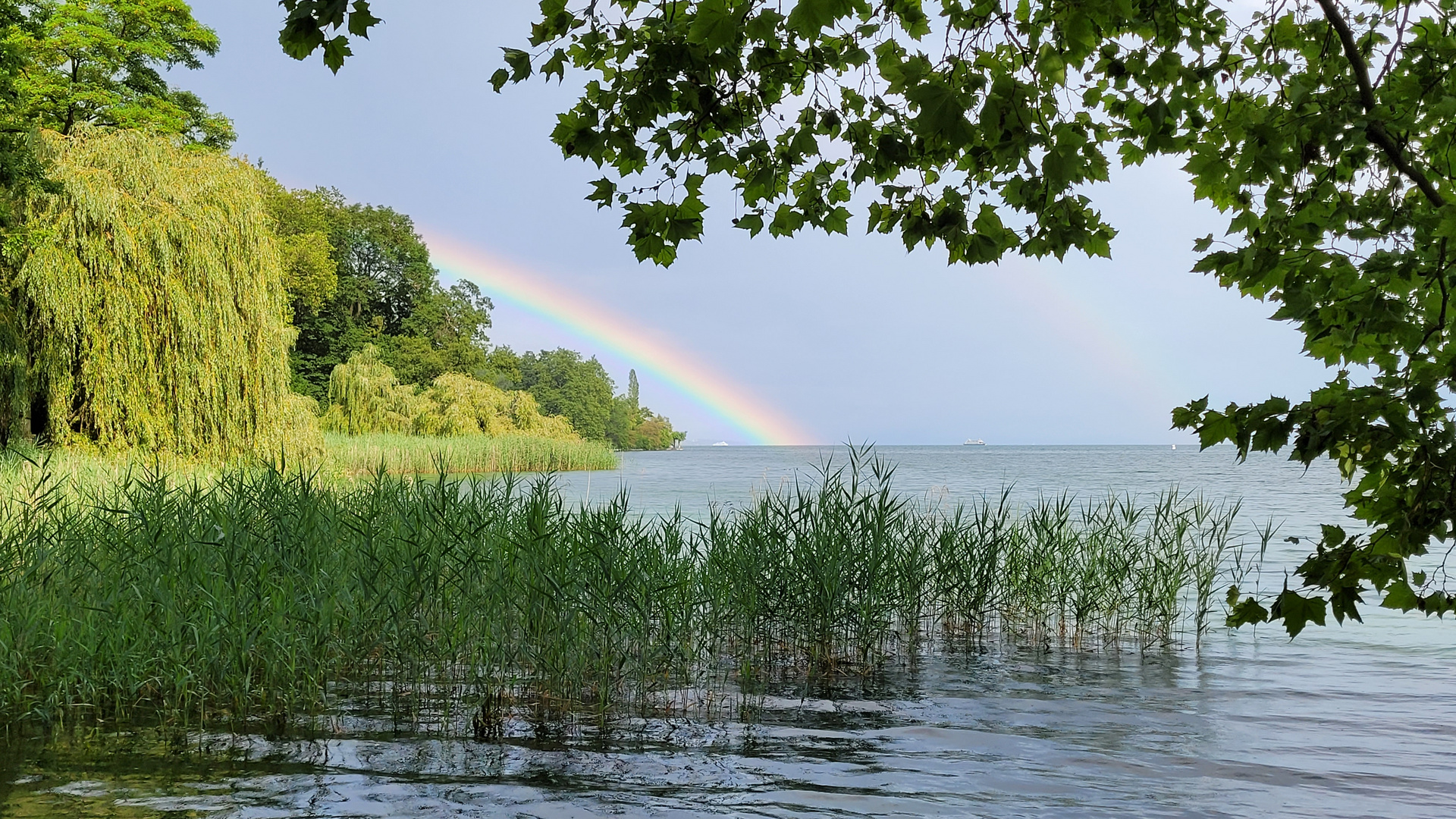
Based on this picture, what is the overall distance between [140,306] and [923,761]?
48.5ft

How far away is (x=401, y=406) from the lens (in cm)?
3300

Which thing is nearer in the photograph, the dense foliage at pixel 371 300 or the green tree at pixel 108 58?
the green tree at pixel 108 58

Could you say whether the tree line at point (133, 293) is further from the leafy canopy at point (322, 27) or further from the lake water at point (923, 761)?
the leafy canopy at point (322, 27)

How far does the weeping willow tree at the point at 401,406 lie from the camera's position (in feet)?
106

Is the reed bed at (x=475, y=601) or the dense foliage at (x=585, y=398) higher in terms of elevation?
the dense foliage at (x=585, y=398)

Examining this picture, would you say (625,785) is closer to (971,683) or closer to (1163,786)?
(1163,786)

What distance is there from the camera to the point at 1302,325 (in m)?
3.10

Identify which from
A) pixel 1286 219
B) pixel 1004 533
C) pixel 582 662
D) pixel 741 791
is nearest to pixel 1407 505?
pixel 1286 219

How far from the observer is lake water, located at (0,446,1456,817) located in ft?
14.0

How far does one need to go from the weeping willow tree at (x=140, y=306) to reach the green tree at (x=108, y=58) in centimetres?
726

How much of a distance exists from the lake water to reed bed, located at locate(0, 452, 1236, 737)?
0.46 meters

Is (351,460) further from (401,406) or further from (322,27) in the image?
(322,27)

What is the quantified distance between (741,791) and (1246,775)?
107 inches

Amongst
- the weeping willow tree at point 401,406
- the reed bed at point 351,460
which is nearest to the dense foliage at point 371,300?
the weeping willow tree at point 401,406
